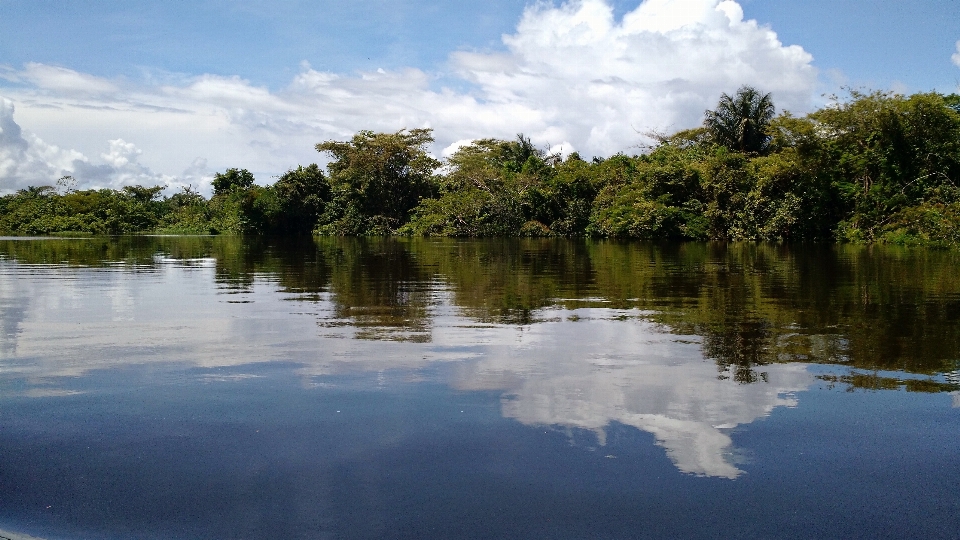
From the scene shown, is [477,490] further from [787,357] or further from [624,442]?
[787,357]

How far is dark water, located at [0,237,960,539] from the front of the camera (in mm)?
3314

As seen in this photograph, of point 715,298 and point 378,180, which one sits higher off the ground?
point 378,180

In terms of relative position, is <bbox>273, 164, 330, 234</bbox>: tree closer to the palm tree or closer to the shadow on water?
the palm tree

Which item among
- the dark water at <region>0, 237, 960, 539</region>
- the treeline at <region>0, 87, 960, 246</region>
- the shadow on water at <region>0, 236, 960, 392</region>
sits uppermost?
the treeline at <region>0, 87, 960, 246</region>

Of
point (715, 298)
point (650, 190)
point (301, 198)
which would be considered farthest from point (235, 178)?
point (715, 298)

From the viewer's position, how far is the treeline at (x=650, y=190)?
113 feet

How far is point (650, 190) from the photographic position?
42.6m

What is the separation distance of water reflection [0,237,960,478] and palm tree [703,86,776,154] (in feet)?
102

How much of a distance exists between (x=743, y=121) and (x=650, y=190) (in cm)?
784

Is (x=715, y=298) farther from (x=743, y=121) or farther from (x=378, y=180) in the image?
(x=378, y=180)

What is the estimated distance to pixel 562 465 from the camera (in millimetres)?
3855

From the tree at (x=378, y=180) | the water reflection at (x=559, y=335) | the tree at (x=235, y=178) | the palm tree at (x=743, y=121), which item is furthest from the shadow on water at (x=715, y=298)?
the tree at (x=235, y=178)

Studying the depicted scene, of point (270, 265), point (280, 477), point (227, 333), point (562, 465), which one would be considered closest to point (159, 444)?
point (280, 477)

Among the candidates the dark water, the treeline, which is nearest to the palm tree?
the treeline
